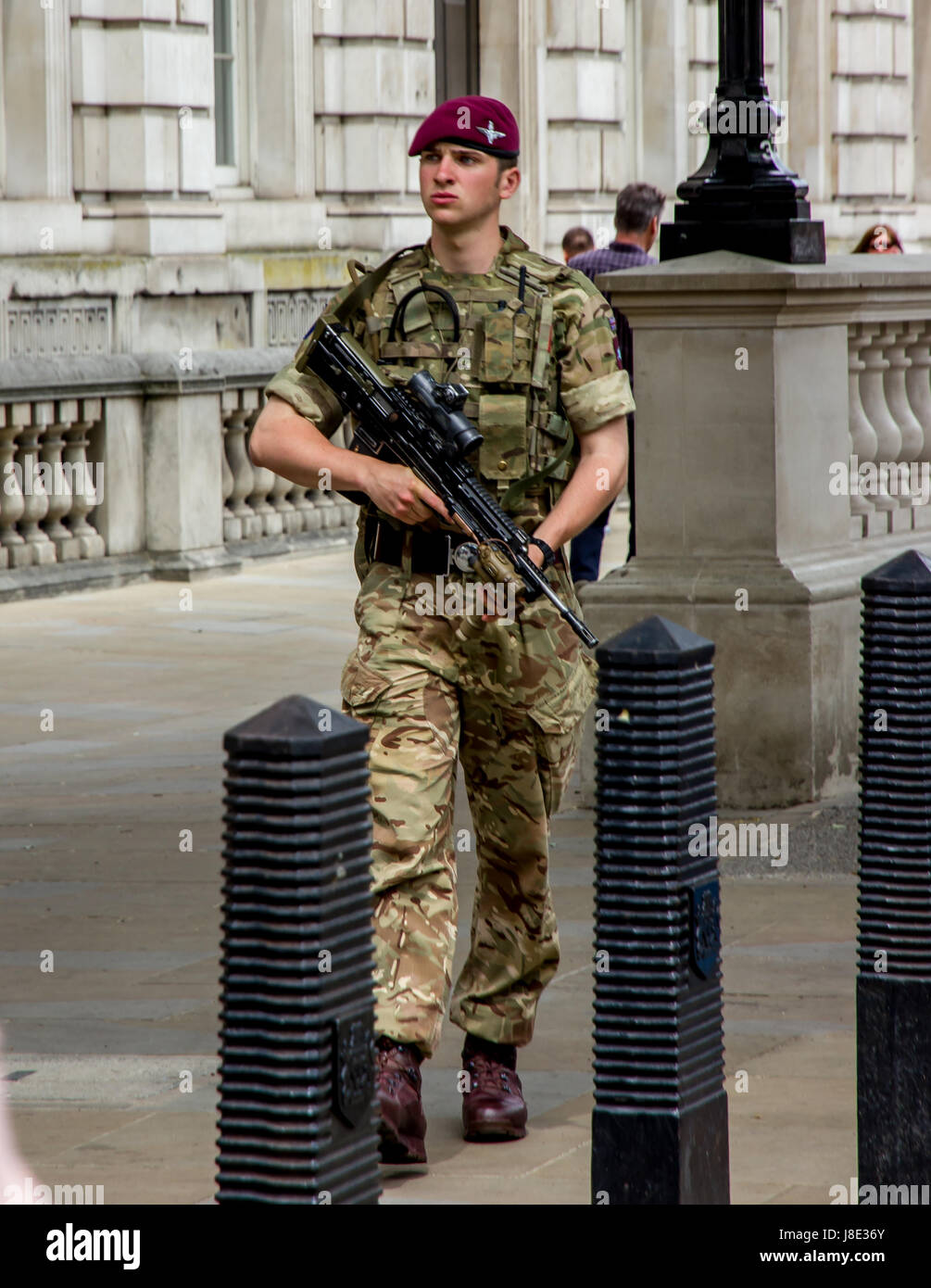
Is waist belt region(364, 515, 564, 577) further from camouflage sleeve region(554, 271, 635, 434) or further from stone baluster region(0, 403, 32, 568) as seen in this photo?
stone baluster region(0, 403, 32, 568)

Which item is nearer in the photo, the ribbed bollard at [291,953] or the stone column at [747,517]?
the ribbed bollard at [291,953]

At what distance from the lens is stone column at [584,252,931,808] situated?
322 inches

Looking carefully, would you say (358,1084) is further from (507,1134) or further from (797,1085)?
(797,1085)

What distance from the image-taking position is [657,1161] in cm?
402

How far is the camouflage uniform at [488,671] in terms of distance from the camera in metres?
4.86

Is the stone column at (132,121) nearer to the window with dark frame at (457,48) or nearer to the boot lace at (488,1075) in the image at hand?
the window with dark frame at (457,48)

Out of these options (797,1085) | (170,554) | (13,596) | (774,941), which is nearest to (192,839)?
(774,941)

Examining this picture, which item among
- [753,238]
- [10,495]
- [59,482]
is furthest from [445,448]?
[59,482]

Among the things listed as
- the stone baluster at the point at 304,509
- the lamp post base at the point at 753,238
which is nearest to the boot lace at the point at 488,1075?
the lamp post base at the point at 753,238

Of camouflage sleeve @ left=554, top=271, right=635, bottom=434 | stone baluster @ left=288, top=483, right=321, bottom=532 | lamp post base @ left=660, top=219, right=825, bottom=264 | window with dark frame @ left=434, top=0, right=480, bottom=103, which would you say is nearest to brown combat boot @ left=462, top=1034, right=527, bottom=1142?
camouflage sleeve @ left=554, top=271, right=635, bottom=434

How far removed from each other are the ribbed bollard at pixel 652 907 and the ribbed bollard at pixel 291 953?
0.80 metres

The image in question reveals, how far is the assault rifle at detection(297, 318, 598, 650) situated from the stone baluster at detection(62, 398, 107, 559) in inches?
367
